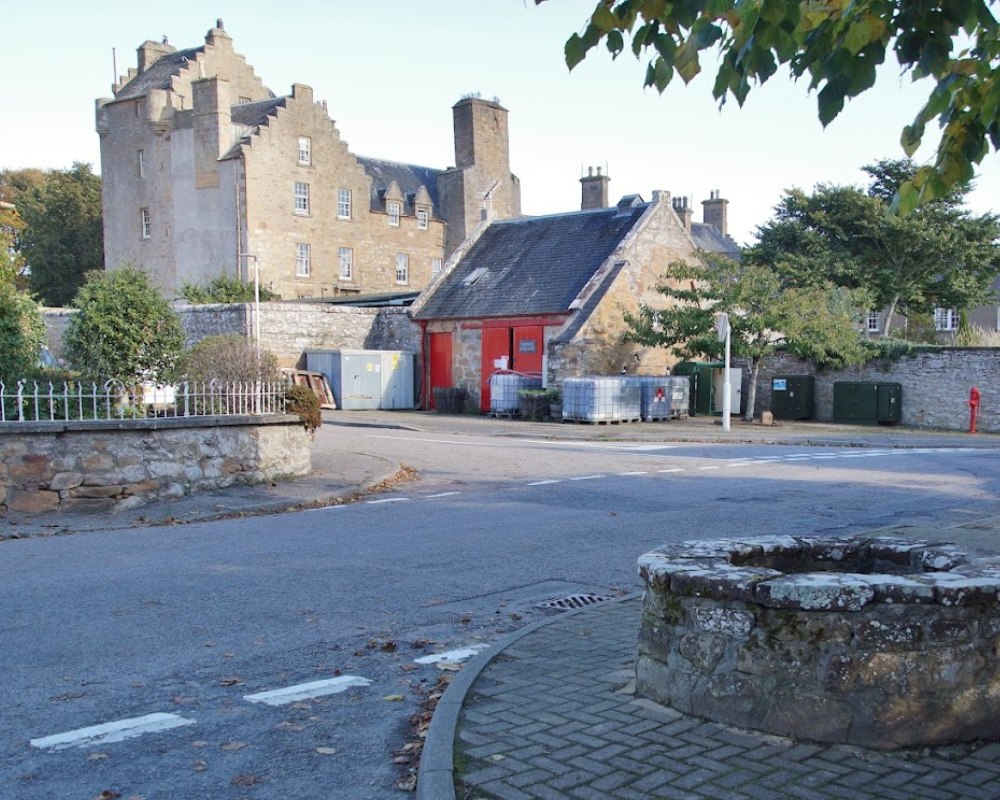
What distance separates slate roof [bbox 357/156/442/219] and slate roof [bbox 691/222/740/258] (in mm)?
18491

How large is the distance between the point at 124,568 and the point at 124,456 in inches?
160

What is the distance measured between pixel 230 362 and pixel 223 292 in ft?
92.3

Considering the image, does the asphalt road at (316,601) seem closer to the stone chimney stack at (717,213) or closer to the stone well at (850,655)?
the stone well at (850,655)

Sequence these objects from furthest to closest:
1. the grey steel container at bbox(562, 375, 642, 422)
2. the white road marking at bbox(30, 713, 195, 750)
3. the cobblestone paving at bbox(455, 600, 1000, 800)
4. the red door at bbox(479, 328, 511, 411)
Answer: the red door at bbox(479, 328, 511, 411)
the grey steel container at bbox(562, 375, 642, 422)
the white road marking at bbox(30, 713, 195, 750)
the cobblestone paving at bbox(455, 600, 1000, 800)

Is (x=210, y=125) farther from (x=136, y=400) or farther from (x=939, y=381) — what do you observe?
(x=136, y=400)

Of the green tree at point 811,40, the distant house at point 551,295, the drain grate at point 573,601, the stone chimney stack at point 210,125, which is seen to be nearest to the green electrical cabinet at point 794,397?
the distant house at point 551,295

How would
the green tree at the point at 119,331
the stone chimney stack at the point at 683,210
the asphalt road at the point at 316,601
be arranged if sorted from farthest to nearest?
the stone chimney stack at the point at 683,210
the green tree at the point at 119,331
the asphalt road at the point at 316,601

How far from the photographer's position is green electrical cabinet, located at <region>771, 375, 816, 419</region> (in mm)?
31125

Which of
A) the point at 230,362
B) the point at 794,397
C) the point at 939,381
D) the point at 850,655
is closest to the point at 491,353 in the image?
the point at 794,397

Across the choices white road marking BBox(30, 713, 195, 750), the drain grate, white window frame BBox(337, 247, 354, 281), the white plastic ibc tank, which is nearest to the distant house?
the white plastic ibc tank

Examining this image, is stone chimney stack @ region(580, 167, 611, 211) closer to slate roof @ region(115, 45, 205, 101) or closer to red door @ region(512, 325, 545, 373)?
slate roof @ region(115, 45, 205, 101)

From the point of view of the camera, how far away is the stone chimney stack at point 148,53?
5384 cm

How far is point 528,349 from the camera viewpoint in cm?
3356

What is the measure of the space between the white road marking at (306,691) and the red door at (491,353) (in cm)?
2846
